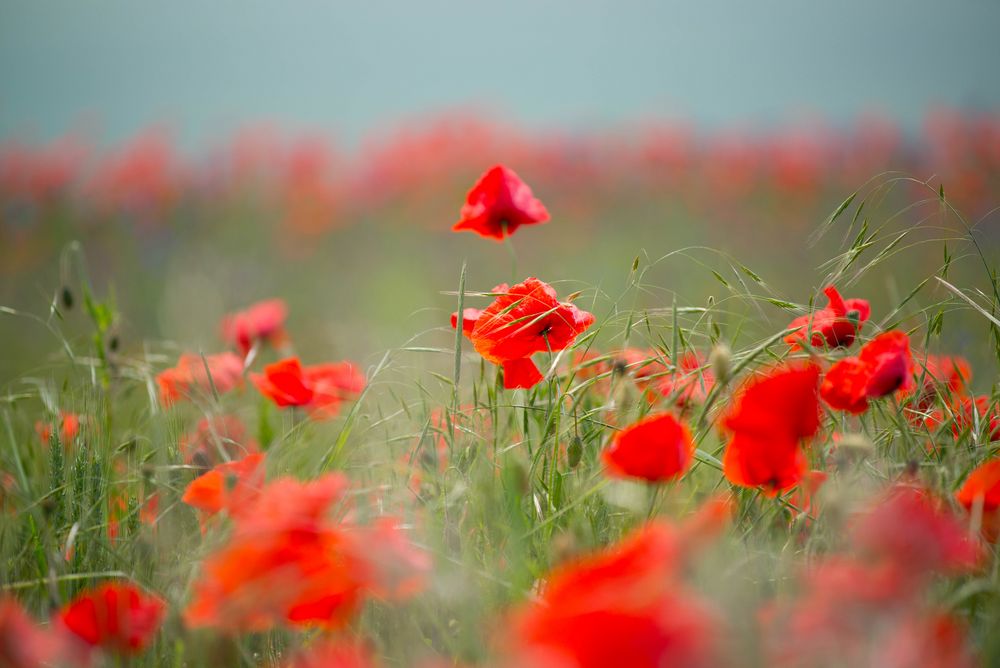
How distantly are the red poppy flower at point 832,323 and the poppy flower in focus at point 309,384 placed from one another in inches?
20.4

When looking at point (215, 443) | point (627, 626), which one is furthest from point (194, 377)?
point (627, 626)

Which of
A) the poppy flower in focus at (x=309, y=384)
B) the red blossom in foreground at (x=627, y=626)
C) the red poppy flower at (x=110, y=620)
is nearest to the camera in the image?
the red blossom in foreground at (x=627, y=626)

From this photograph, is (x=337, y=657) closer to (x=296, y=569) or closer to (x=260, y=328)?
(x=296, y=569)

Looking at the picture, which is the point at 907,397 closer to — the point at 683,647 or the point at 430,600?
the point at 430,600

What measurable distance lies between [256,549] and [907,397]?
80 cm

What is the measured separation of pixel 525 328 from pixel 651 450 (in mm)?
271

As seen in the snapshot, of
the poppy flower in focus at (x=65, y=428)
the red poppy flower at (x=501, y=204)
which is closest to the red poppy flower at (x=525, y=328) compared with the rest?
the red poppy flower at (x=501, y=204)

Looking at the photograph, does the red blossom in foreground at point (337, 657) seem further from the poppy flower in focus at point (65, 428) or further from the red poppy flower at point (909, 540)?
the poppy flower in focus at point (65, 428)

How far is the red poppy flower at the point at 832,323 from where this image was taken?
33.7 inches

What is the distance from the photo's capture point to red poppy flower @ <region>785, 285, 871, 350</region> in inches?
33.7

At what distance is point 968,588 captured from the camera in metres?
0.56

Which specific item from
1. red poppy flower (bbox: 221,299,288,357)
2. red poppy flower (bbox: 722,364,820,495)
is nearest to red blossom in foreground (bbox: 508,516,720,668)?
red poppy flower (bbox: 722,364,820,495)

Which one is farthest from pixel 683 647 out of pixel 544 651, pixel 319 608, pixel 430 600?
pixel 430 600

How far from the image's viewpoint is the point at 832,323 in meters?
0.89
